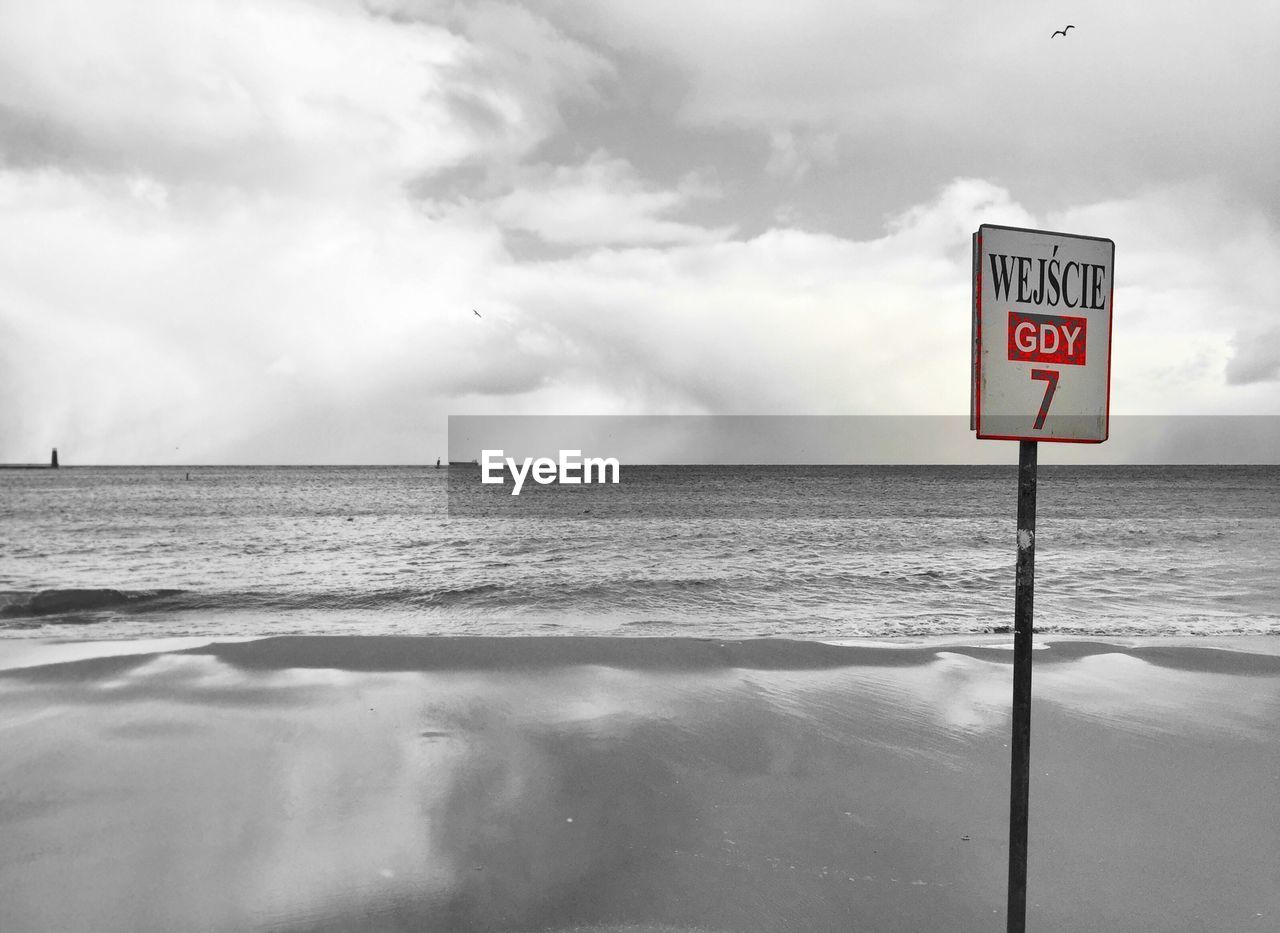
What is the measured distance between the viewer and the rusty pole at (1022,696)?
2590 millimetres

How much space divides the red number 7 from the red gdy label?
0.04 m

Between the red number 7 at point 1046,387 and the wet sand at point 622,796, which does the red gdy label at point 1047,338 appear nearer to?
the red number 7 at point 1046,387

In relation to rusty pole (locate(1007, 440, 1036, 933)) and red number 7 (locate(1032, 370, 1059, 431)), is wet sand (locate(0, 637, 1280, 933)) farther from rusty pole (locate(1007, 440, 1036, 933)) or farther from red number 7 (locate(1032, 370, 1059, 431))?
red number 7 (locate(1032, 370, 1059, 431))

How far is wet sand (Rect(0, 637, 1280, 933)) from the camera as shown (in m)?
4.15

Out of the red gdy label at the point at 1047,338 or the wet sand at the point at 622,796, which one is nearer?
the red gdy label at the point at 1047,338

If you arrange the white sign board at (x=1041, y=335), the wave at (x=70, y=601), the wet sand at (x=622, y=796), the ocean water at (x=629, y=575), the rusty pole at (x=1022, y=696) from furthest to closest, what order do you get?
the wave at (x=70, y=601) < the ocean water at (x=629, y=575) < the wet sand at (x=622, y=796) < the rusty pole at (x=1022, y=696) < the white sign board at (x=1041, y=335)

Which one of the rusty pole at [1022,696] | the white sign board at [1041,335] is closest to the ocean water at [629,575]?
the rusty pole at [1022,696]

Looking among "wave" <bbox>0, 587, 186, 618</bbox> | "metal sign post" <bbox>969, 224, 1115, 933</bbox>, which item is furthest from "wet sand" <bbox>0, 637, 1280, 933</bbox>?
"wave" <bbox>0, 587, 186, 618</bbox>

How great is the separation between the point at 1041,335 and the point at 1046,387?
0.17 metres

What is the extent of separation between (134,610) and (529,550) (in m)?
12.6

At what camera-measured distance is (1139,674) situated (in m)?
8.80

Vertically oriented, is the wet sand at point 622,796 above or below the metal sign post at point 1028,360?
below

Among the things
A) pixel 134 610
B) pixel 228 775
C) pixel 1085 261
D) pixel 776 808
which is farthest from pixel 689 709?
pixel 134 610

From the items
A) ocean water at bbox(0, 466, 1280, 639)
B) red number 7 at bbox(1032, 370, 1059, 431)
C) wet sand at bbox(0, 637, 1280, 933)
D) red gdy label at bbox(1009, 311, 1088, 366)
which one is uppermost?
red gdy label at bbox(1009, 311, 1088, 366)
